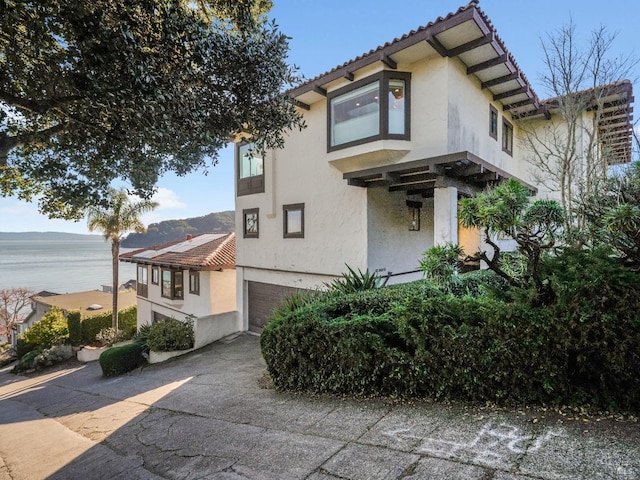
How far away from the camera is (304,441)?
4.06m

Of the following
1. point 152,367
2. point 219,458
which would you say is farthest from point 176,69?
point 152,367

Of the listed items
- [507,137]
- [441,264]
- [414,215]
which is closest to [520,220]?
[441,264]

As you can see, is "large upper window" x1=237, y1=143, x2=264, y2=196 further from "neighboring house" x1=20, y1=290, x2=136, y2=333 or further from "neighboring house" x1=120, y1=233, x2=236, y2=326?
"neighboring house" x1=20, y1=290, x2=136, y2=333

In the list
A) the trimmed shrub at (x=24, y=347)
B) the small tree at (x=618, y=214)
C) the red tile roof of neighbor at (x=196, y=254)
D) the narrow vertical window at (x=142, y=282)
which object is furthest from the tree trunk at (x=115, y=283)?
the small tree at (x=618, y=214)

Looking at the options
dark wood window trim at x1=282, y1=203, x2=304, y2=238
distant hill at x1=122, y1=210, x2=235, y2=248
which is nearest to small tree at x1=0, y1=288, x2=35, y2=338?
dark wood window trim at x1=282, y1=203, x2=304, y2=238

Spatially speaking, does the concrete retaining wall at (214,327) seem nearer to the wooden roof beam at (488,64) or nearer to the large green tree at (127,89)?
the large green tree at (127,89)

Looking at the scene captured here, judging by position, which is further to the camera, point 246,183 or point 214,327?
point 246,183

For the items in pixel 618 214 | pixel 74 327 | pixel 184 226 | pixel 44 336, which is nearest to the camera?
pixel 618 214

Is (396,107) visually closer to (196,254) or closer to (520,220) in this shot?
(520,220)

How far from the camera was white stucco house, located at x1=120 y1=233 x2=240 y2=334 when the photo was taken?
1614 cm

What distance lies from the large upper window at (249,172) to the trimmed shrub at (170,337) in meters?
5.94

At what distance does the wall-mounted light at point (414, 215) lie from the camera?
12.1 meters

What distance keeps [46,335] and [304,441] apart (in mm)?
22217

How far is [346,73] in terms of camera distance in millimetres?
9695
